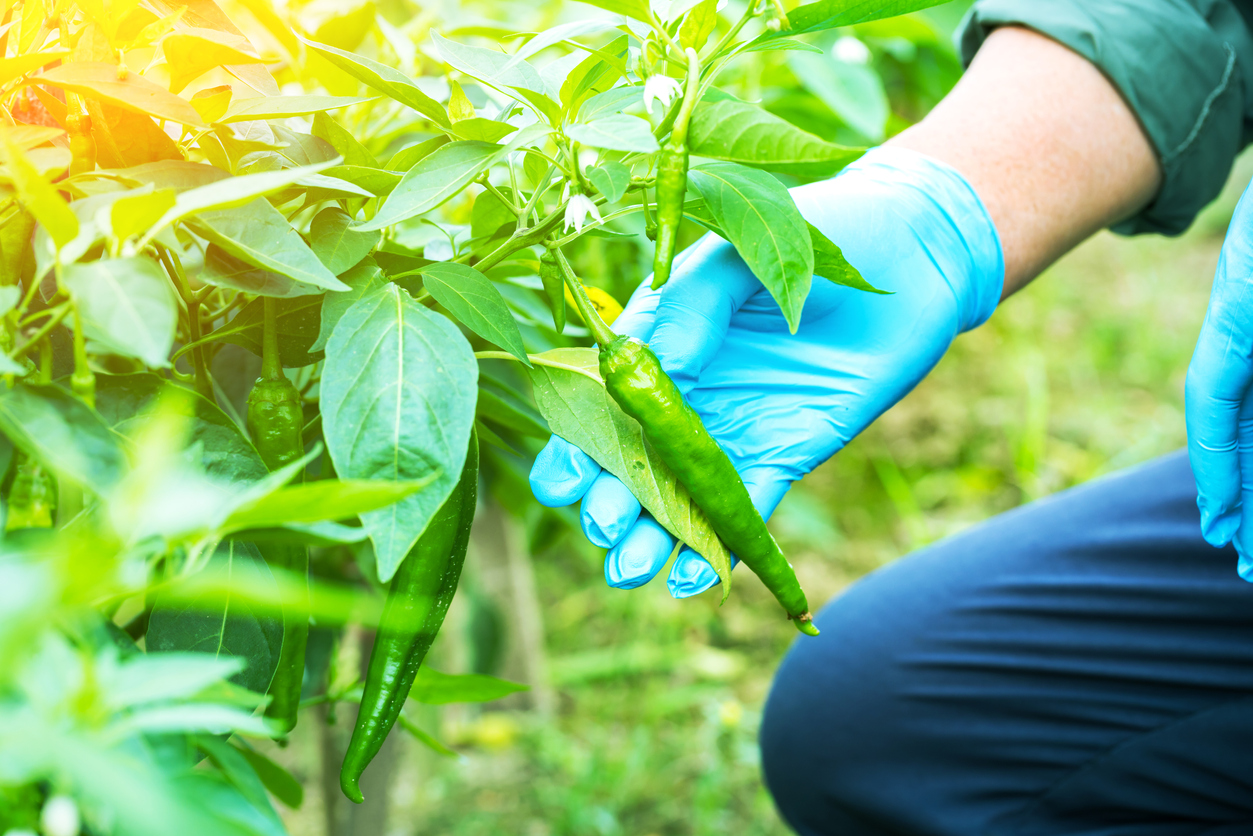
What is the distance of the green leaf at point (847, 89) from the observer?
110 centimetres

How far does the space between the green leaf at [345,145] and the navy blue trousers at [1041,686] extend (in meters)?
0.95

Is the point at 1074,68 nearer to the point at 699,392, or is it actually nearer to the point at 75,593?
the point at 699,392

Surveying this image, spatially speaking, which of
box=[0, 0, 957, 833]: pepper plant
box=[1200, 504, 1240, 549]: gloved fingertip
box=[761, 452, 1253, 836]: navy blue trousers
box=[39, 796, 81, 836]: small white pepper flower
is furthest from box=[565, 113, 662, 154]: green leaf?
box=[761, 452, 1253, 836]: navy blue trousers

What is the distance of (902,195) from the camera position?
0.85 metres

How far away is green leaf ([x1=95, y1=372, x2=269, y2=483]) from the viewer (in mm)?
429

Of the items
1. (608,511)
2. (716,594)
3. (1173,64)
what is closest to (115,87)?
(608,511)

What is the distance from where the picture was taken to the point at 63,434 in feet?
1.12

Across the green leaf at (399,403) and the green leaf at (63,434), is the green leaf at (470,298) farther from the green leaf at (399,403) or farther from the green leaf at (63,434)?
the green leaf at (63,434)

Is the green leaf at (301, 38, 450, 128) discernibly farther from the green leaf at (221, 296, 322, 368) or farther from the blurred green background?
the blurred green background

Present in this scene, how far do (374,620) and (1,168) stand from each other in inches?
11.2

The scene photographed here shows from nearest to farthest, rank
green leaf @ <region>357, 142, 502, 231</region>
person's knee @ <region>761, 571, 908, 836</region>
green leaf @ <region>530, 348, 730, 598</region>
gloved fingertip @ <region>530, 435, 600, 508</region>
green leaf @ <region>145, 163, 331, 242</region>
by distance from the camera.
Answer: green leaf @ <region>145, 163, 331, 242</region> → green leaf @ <region>357, 142, 502, 231</region> → green leaf @ <region>530, 348, 730, 598</region> → gloved fingertip @ <region>530, 435, 600, 508</region> → person's knee @ <region>761, 571, 908, 836</region>

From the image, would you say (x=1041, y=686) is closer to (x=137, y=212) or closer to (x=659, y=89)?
(x=659, y=89)

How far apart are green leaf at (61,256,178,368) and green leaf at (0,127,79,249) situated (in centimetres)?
2

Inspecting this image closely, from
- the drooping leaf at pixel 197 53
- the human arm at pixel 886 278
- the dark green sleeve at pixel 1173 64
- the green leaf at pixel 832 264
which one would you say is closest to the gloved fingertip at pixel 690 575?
the human arm at pixel 886 278
